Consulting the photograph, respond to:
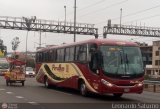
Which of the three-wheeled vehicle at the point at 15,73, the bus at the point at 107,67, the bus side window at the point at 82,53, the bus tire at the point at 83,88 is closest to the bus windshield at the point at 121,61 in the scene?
the bus at the point at 107,67

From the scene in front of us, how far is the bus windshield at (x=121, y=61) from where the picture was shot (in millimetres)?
22281

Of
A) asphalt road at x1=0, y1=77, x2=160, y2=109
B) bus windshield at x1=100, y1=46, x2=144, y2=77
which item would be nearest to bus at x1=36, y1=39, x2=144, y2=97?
bus windshield at x1=100, y1=46, x2=144, y2=77

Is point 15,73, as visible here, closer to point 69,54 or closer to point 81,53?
point 69,54

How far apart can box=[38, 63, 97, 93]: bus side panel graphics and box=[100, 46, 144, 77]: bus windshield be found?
5.31ft

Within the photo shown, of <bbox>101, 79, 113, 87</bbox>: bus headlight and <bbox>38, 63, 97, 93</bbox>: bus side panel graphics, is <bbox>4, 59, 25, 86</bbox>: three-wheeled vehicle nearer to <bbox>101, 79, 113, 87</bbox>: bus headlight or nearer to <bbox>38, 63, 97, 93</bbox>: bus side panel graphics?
<bbox>38, 63, 97, 93</bbox>: bus side panel graphics

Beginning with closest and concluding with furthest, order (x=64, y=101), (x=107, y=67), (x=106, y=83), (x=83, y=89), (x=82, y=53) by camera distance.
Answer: (x=64, y=101) → (x=106, y=83) → (x=107, y=67) → (x=83, y=89) → (x=82, y=53)

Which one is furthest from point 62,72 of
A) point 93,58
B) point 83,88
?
point 93,58

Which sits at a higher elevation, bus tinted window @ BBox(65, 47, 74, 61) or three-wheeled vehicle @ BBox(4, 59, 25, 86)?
bus tinted window @ BBox(65, 47, 74, 61)

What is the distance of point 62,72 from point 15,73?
22.2 ft

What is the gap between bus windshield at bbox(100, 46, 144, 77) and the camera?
2228cm

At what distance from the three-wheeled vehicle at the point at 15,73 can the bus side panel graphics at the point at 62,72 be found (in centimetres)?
162

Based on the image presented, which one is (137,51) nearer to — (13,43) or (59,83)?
(59,83)

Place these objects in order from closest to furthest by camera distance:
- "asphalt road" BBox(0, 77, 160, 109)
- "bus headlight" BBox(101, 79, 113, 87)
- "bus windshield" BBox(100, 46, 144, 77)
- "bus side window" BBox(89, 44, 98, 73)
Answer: "asphalt road" BBox(0, 77, 160, 109) < "bus headlight" BBox(101, 79, 113, 87) < "bus windshield" BBox(100, 46, 144, 77) < "bus side window" BBox(89, 44, 98, 73)

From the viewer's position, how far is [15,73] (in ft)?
115
